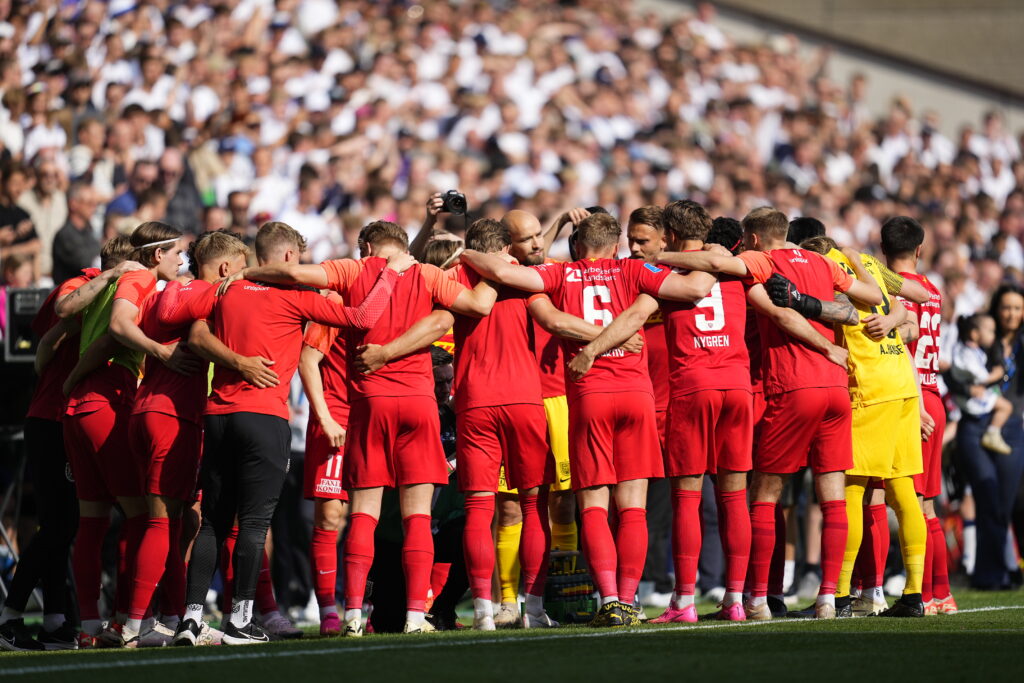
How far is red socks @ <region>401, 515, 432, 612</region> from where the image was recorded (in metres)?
7.98

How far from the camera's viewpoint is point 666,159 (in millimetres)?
20859

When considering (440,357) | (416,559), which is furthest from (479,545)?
(440,357)

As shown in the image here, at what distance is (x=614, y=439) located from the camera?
27.2 ft

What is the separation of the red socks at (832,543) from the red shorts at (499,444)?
166 cm

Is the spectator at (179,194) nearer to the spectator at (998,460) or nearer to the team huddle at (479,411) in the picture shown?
the team huddle at (479,411)

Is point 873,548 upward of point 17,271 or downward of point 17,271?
Result: downward

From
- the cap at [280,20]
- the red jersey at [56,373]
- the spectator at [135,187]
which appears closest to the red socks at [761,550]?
the red jersey at [56,373]

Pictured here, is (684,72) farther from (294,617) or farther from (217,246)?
(217,246)

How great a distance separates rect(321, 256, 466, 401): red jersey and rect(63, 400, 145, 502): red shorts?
4.19ft

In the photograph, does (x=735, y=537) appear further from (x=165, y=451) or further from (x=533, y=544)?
(x=165, y=451)

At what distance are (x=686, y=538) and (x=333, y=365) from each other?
7.63 ft

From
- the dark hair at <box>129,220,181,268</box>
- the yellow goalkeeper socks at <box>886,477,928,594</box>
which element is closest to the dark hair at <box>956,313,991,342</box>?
the yellow goalkeeper socks at <box>886,477,928,594</box>

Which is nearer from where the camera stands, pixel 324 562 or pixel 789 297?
pixel 789 297

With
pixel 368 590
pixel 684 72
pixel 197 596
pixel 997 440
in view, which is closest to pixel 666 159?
pixel 684 72
